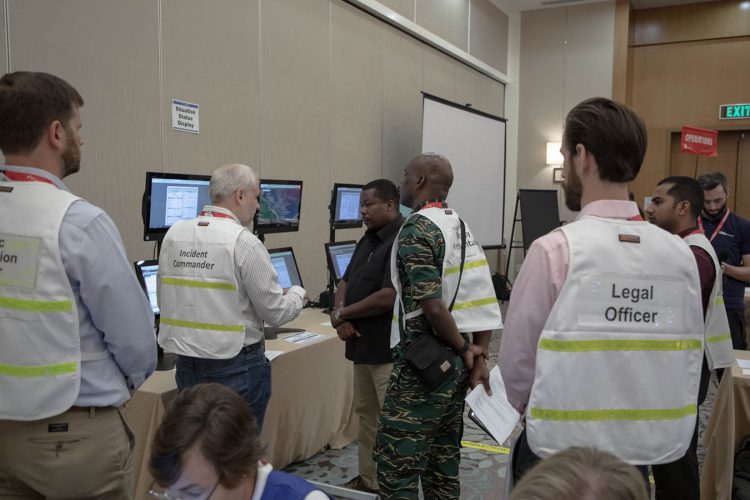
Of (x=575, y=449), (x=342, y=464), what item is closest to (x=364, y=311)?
(x=342, y=464)

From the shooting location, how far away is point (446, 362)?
2.10 metres

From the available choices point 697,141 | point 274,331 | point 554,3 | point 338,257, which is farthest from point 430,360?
point 554,3

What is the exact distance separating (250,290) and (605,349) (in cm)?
129

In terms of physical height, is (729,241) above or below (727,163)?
below

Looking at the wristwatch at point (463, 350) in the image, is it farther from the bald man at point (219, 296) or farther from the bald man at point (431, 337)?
the bald man at point (219, 296)

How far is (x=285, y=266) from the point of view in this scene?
3426mm

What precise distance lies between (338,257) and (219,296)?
5.05ft

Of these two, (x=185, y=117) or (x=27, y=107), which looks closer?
(x=27, y=107)

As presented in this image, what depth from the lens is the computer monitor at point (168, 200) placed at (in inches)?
108

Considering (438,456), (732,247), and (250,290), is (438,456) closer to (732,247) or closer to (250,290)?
(250,290)

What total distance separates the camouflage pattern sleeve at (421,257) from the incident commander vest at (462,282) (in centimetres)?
3

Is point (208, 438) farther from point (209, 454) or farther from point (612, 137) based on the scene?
point (612, 137)

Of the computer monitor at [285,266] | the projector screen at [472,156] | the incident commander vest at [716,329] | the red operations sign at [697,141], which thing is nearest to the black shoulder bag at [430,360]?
the incident commander vest at [716,329]

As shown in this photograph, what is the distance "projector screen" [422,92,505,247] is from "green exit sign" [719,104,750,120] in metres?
3.03
